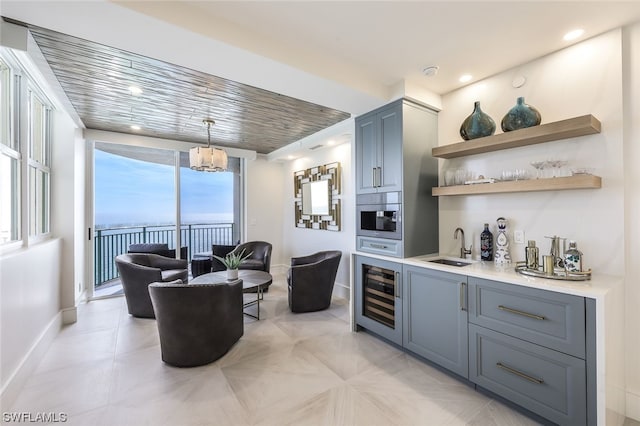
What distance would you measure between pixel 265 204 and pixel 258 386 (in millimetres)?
4433

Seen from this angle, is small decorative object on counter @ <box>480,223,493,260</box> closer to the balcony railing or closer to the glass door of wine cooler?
the glass door of wine cooler

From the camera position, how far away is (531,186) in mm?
2217

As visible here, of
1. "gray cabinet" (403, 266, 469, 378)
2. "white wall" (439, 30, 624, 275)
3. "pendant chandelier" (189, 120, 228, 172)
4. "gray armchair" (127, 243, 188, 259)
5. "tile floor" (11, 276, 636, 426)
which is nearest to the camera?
"tile floor" (11, 276, 636, 426)

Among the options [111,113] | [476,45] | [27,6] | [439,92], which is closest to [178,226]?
[111,113]

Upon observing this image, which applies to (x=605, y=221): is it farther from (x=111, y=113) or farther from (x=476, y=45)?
(x=111, y=113)

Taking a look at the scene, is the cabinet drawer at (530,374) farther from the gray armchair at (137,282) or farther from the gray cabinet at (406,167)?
the gray armchair at (137,282)

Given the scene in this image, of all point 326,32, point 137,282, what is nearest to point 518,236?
point 326,32

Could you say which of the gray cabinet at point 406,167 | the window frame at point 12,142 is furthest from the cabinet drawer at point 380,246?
the window frame at point 12,142

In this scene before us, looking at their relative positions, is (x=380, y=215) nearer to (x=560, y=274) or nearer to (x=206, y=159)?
(x=560, y=274)

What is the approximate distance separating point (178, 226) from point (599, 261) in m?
5.78

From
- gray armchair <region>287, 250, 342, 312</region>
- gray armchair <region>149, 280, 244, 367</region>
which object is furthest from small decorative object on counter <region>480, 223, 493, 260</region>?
gray armchair <region>149, 280, 244, 367</region>

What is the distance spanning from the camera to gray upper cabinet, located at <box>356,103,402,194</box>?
292 centimetres

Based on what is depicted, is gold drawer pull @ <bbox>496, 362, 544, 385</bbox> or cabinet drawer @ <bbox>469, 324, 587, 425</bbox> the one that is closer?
cabinet drawer @ <bbox>469, 324, 587, 425</bbox>

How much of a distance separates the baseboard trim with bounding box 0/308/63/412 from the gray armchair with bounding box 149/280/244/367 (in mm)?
956
